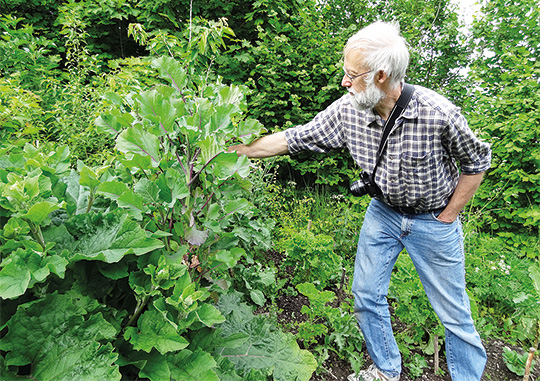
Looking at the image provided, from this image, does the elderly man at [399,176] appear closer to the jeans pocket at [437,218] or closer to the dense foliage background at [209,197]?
the jeans pocket at [437,218]

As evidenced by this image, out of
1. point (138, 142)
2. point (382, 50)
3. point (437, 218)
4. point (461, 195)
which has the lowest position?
point (437, 218)

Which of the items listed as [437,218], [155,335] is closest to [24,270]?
[155,335]

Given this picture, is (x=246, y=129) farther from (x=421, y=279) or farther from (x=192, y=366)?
(x=421, y=279)

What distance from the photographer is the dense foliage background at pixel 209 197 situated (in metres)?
0.88

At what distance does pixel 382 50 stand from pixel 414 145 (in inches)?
22.0

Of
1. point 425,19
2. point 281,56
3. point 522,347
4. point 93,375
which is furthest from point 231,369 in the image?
point 425,19

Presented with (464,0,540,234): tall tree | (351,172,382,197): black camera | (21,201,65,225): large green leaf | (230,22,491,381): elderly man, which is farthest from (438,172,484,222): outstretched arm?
(464,0,540,234): tall tree

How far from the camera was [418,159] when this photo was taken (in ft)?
6.05

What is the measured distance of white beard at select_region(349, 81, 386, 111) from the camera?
1813 millimetres

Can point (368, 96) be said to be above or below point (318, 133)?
above

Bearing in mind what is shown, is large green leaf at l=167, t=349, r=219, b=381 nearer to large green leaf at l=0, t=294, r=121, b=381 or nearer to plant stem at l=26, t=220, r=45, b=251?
large green leaf at l=0, t=294, r=121, b=381

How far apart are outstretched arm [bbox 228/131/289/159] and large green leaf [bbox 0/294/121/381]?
119 cm

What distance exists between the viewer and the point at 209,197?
1177mm

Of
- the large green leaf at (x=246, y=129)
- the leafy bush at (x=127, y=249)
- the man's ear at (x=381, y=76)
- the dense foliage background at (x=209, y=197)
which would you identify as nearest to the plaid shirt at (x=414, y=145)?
the man's ear at (x=381, y=76)
